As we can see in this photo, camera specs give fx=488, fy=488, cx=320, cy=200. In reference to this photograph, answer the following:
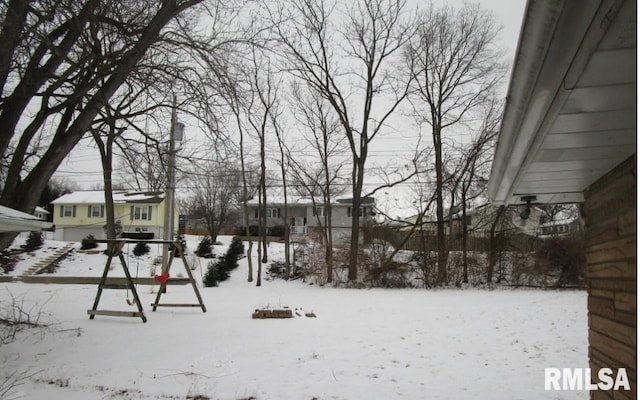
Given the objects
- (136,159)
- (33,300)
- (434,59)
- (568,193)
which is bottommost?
(33,300)

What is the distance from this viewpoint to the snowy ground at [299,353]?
5.37m

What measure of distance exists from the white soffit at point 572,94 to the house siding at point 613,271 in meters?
0.20

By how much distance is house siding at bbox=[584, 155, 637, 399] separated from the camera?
2.60 meters

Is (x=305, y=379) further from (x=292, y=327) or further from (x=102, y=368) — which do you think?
(x=292, y=327)

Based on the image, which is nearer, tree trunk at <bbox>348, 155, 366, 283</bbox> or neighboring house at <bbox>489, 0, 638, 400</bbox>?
neighboring house at <bbox>489, 0, 638, 400</bbox>

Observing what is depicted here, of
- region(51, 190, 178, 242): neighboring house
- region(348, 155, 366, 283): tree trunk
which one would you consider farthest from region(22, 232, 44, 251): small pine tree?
region(348, 155, 366, 283): tree trunk

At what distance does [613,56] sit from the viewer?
58.6 inches

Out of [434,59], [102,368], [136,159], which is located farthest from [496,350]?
[434,59]

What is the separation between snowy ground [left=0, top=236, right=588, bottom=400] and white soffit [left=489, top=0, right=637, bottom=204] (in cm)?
338

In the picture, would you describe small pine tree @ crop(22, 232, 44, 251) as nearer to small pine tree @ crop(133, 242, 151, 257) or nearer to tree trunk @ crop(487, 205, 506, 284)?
small pine tree @ crop(133, 242, 151, 257)

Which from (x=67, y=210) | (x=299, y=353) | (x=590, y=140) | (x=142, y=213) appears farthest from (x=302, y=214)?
(x=590, y=140)

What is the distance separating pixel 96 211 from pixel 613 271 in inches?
1807

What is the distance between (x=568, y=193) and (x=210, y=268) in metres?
18.9

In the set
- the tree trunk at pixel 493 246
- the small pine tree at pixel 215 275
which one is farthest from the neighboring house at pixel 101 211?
the tree trunk at pixel 493 246
